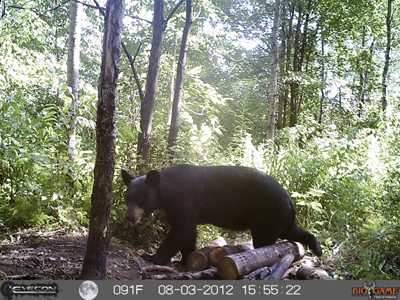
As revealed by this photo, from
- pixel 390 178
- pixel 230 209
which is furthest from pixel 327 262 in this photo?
pixel 390 178

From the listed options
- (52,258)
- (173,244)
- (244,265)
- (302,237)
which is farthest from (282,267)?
(52,258)

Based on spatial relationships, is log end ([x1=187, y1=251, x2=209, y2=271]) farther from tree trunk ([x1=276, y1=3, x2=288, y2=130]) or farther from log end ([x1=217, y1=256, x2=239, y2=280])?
tree trunk ([x1=276, y1=3, x2=288, y2=130])

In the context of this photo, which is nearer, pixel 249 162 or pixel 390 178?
pixel 390 178

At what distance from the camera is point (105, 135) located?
245cm

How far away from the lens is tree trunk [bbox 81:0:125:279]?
243cm

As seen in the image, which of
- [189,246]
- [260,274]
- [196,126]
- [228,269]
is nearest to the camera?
[228,269]

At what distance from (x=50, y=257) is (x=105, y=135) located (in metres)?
1.25

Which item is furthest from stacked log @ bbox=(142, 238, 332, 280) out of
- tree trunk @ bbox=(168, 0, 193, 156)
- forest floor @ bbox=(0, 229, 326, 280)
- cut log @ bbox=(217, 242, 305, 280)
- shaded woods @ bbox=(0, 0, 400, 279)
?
tree trunk @ bbox=(168, 0, 193, 156)

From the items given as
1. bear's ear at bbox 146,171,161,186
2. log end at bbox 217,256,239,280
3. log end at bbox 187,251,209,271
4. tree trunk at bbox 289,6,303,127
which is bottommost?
log end at bbox 187,251,209,271

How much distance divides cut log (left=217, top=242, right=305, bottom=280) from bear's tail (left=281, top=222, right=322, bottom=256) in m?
0.15

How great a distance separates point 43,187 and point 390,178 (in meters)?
4.64

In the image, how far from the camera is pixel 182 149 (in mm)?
4996

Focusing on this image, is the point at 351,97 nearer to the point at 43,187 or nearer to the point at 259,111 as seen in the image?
the point at 259,111

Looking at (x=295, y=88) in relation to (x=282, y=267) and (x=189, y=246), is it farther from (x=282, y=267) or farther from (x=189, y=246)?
(x=282, y=267)
